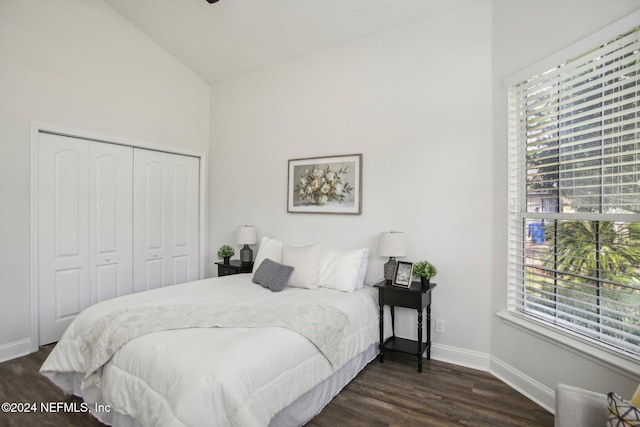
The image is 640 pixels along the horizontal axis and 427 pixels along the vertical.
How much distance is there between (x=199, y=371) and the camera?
64.1 inches

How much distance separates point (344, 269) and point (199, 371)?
5.78 feet

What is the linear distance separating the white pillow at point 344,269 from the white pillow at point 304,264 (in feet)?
0.24

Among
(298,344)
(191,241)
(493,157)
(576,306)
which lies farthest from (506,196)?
(191,241)

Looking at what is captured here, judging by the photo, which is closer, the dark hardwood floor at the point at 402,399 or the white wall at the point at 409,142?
the dark hardwood floor at the point at 402,399

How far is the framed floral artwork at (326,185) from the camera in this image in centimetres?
359

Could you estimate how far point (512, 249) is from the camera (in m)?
2.74

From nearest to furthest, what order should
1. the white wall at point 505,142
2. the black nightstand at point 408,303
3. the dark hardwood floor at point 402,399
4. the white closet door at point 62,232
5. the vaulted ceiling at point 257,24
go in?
the white wall at point 505,142
the dark hardwood floor at point 402,399
the black nightstand at point 408,303
the vaulted ceiling at point 257,24
the white closet door at point 62,232

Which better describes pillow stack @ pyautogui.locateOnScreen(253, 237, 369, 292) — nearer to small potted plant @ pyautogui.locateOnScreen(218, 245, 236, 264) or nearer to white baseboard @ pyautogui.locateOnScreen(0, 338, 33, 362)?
A: small potted plant @ pyautogui.locateOnScreen(218, 245, 236, 264)

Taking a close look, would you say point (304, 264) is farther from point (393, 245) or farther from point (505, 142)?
point (505, 142)

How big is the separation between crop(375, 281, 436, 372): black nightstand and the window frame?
0.59m

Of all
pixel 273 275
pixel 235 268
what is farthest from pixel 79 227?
pixel 273 275

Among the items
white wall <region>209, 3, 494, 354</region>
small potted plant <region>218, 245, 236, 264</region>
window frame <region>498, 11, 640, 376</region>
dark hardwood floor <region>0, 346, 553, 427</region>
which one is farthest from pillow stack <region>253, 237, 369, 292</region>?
window frame <region>498, 11, 640, 376</region>

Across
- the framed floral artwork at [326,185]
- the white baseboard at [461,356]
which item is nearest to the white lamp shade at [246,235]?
the framed floral artwork at [326,185]

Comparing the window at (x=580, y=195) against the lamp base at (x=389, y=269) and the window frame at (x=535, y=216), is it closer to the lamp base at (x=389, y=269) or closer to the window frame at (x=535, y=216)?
the window frame at (x=535, y=216)
